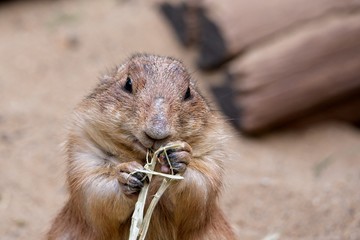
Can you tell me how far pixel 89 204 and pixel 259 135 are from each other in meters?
4.40

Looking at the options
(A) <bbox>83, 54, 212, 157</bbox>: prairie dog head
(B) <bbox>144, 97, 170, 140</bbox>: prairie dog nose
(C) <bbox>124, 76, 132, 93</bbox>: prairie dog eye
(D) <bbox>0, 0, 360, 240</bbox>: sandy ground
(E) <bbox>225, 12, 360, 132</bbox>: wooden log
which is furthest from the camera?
(E) <bbox>225, 12, 360, 132</bbox>: wooden log

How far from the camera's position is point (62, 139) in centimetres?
757

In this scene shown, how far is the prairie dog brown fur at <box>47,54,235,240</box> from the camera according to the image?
5047 millimetres

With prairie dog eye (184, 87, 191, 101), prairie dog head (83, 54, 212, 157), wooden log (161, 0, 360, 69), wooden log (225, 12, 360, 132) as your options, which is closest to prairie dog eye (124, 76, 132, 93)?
prairie dog head (83, 54, 212, 157)

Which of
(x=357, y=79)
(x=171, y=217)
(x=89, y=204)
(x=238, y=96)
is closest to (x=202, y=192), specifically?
(x=171, y=217)

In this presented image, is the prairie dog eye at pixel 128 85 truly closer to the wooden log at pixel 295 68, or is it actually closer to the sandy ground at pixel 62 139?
the sandy ground at pixel 62 139

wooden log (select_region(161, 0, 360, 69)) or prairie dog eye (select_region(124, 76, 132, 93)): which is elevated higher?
prairie dog eye (select_region(124, 76, 132, 93))

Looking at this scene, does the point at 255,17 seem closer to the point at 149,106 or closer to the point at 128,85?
the point at 128,85

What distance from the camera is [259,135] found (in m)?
9.42

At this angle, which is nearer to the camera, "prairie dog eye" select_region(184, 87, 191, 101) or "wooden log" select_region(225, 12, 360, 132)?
"prairie dog eye" select_region(184, 87, 191, 101)

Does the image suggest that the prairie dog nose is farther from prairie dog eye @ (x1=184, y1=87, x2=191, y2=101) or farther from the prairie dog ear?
the prairie dog ear

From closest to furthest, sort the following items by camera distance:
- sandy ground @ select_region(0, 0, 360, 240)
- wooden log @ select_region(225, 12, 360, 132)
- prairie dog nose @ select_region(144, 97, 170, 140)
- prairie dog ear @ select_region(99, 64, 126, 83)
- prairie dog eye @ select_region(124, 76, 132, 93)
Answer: prairie dog nose @ select_region(144, 97, 170, 140), prairie dog eye @ select_region(124, 76, 132, 93), prairie dog ear @ select_region(99, 64, 126, 83), sandy ground @ select_region(0, 0, 360, 240), wooden log @ select_region(225, 12, 360, 132)

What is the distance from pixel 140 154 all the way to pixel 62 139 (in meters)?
2.47

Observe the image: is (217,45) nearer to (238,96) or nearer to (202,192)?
(238,96)
